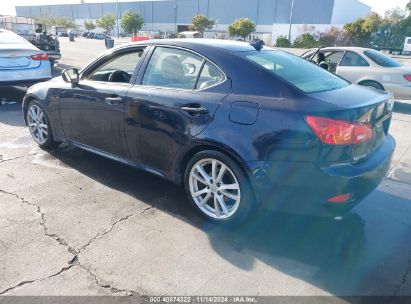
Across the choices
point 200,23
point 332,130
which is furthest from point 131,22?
point 332,130

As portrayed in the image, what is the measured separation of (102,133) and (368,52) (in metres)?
7.27

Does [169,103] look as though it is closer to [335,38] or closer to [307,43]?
[335,38]

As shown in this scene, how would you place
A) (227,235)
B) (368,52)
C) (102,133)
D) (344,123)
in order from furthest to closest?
1. (368,52)
2. (102,133)
3. (227,235)
4. (344,123)

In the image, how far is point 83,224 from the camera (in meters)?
3.27

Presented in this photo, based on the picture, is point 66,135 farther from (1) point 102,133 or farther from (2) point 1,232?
(2) point 1,232

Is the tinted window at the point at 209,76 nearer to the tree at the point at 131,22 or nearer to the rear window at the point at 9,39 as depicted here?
the rear window at the point at 9,39

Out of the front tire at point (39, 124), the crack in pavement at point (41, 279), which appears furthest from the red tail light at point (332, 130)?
the front tire at point (39, 124)

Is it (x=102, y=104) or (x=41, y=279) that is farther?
(x=102, y=104)

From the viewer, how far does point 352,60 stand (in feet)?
28.7

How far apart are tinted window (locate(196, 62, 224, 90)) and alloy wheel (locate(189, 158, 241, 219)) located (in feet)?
2.21

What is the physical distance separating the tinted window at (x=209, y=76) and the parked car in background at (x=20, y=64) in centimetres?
598

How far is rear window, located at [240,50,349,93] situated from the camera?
10.1 ft

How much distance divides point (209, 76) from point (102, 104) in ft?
4.35

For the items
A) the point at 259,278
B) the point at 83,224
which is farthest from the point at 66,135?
the point at 259,278
